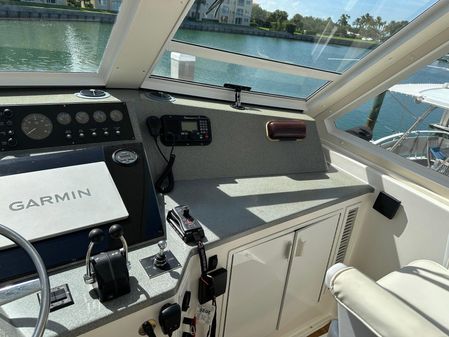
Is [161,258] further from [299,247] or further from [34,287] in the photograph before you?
[299,247]

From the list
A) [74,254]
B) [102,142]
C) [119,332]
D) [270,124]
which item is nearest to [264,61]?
[270,124]

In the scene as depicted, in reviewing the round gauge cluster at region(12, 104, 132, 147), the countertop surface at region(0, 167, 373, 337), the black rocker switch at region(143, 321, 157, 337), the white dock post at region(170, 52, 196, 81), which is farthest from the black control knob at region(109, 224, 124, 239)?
the white dock post at region(170, 52, 196, 81)

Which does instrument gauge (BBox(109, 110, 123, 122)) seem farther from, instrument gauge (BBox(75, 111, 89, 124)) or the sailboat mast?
the sailboat mast

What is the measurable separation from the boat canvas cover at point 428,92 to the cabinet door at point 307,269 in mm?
774

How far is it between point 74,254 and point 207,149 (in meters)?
0.83

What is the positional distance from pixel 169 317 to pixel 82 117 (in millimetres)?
825

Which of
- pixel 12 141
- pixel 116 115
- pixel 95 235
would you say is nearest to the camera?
pixel 95 235

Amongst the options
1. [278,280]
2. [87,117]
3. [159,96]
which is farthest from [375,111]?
[87,117]

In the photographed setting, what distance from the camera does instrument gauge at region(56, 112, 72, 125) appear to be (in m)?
1.23

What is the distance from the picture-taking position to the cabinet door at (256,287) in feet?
4.45

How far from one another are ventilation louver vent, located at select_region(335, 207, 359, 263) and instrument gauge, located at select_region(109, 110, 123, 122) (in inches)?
49.7

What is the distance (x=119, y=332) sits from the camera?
0.87m

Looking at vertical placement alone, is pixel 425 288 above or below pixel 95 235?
below

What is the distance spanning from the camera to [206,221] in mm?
1259
